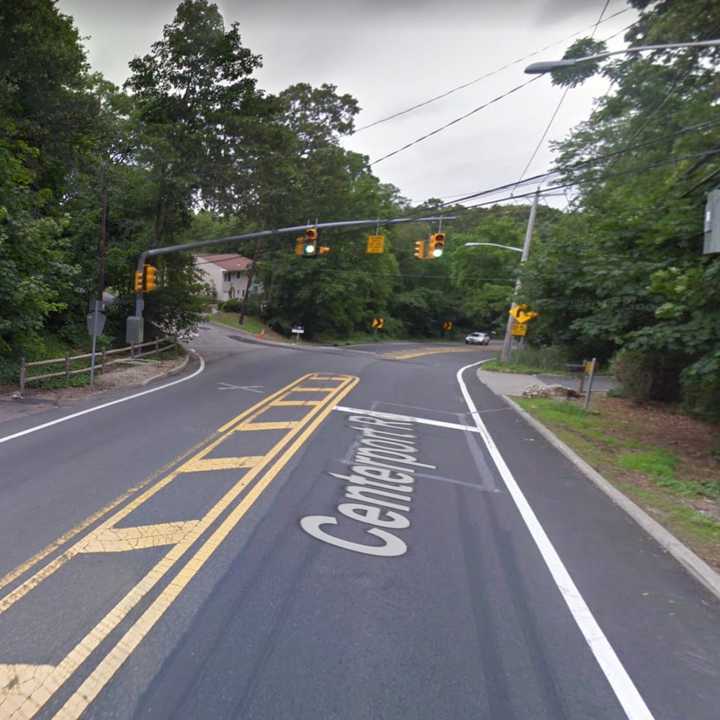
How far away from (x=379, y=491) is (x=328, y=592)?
2.46m

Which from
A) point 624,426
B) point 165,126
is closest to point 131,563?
point 624,426

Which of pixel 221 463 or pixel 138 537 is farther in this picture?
pixel 221 463

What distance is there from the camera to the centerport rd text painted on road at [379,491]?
4.95m

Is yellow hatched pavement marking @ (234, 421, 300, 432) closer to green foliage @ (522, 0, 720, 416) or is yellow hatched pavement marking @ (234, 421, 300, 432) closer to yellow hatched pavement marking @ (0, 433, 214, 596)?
yellow hatched pavement marking @ (0, 433, 214, 596)

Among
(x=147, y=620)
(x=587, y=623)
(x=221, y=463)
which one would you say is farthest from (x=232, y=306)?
(x=587, y=623)

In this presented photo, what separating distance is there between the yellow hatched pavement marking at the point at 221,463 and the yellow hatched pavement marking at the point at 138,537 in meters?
1.79

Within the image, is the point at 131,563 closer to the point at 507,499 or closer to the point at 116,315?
the point at 507,499

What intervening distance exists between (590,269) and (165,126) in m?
17.3

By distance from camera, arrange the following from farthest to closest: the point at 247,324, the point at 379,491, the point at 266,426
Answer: the point at 247,324, the point at 266,426, the point at 379,491

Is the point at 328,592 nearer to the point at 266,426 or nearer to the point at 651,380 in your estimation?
the point at 266,426

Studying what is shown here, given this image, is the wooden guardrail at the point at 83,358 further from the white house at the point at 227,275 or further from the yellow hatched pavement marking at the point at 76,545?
the white house at the point at 227,275

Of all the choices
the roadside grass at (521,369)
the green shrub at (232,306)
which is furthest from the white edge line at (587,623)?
the green shrub at (232,306)

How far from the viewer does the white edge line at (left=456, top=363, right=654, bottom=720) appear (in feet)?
9.91

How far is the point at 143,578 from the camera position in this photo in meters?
4.00
